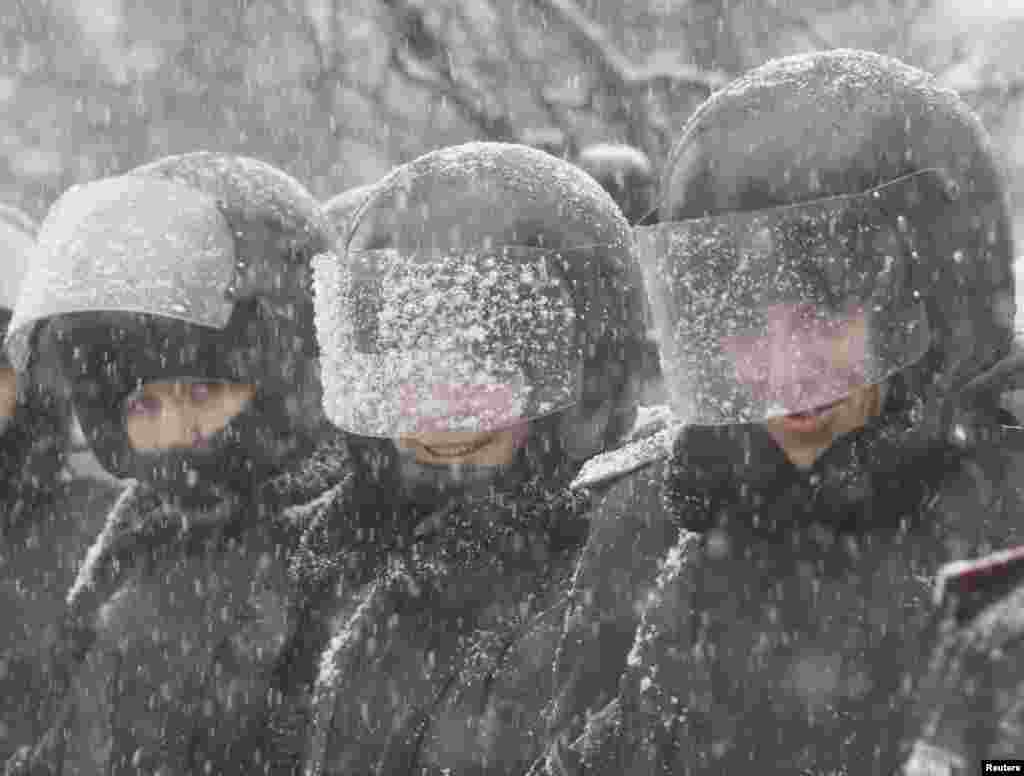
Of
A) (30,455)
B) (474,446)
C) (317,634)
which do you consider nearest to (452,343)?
(474,446)

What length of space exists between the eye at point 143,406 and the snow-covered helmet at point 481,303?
1.80ft

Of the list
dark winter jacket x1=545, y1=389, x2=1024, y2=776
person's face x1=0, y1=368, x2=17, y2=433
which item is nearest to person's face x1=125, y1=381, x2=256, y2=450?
person's face x1=0, y1=368, x2=17, y2=433

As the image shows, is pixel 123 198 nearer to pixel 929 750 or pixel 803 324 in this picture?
pixel 803 324

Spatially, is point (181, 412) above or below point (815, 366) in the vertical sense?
below

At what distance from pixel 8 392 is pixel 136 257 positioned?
0.82 meters

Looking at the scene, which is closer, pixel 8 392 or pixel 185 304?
pixel 185 304

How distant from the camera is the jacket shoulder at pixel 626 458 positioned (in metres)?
2.52

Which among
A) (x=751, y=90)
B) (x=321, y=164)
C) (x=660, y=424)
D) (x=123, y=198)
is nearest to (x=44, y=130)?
(x=321, y=164)

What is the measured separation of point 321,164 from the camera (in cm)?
838

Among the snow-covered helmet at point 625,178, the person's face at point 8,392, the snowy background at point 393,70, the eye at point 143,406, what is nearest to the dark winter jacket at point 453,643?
the eye at point 143,406

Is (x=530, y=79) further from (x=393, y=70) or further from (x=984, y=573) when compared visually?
(x=984, y=573)

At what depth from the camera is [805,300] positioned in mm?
2037

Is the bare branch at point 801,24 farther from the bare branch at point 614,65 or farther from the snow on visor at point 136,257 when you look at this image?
the snow on visor at point 136,257

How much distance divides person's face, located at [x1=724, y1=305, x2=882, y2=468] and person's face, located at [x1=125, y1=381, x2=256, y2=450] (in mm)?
1337
